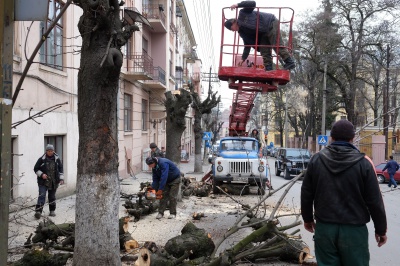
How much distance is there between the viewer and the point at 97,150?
197 inches

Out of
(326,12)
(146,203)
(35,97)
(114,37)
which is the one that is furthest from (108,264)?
(326,12)

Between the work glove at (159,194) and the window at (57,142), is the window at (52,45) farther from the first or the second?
the work glove at (159,194)

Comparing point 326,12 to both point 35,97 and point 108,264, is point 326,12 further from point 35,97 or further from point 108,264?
point 108,264

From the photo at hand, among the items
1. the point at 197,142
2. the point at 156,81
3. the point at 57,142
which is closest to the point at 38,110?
the point at 57,142

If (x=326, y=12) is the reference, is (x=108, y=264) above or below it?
below

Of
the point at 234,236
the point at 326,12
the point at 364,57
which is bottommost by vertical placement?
the point at 234,236

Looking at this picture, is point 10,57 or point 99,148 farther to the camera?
point 99,148

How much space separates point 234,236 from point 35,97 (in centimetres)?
669

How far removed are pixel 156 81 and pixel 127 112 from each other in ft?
12.9

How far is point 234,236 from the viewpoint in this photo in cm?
846

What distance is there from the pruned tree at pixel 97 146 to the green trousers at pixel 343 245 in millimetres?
2362

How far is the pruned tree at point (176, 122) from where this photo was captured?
13219 mm

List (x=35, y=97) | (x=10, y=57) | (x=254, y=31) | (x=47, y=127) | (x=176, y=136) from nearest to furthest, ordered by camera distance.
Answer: (x=10, y=57), (x=254, y=31), (x=35, y=97), (x=47, y=127), (x=176, y=136)

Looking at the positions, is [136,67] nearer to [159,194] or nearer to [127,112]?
[127,112]
